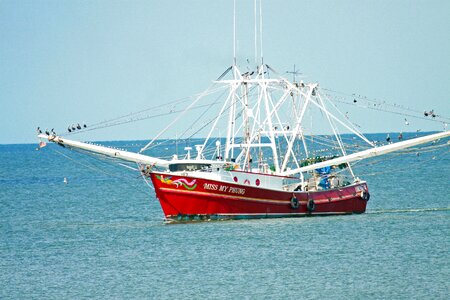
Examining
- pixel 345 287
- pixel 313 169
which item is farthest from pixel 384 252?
pixel 313 169

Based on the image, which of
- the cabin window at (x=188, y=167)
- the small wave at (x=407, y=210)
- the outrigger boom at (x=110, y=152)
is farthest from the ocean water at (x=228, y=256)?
the outrigger boom at (x=110, y=152)

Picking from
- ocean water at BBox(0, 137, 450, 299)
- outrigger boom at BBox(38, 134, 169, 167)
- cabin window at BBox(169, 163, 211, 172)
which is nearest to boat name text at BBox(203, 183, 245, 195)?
cabin window at BBox(169, 163, 211, 172)

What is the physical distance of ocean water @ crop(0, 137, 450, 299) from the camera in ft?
145

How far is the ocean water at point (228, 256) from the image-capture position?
145ft

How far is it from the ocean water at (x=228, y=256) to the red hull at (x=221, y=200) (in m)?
0.94

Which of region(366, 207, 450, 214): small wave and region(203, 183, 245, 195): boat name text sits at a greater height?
region(203, 183, 245, 195): boat name text

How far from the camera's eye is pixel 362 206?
74.2 metres

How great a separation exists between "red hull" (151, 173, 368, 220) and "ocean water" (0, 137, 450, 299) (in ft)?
3.08

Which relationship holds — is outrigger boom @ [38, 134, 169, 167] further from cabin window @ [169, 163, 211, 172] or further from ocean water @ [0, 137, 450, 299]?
ocean water @ [0, 137, 450, 299]

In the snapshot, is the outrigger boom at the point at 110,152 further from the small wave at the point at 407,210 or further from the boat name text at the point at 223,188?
the small wave at the point at 407,210

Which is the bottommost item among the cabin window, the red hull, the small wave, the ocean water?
the ocean water

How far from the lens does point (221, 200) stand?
215ft

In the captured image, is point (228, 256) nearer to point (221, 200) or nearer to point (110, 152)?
point (221, 200)

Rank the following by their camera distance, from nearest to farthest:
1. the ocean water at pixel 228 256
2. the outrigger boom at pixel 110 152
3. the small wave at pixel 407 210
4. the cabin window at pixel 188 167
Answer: the ocean water at pixel 228 256 → the cabin window at pixel 188 167 → the outrigger boom at pixel 110 152 → the small wave at pixel 407 210
